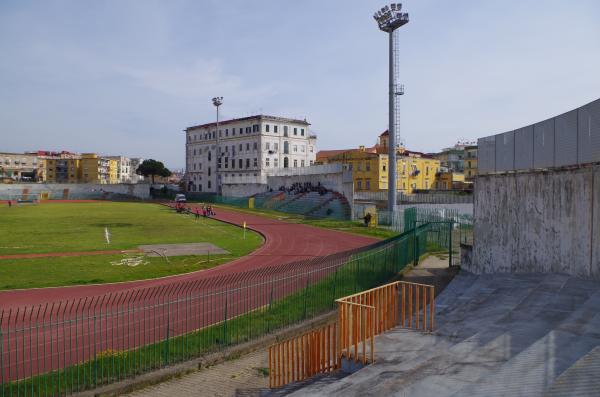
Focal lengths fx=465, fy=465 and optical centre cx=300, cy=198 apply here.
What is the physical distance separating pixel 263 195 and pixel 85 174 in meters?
82.4

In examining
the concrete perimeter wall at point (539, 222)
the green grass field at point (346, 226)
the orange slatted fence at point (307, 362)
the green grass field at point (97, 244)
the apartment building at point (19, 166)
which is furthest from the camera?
the apartment building at point (19, 166)

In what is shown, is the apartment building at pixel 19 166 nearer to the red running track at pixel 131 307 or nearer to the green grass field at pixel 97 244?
the green grass field at pixel 97 244

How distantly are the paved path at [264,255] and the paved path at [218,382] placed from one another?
782 centimetres

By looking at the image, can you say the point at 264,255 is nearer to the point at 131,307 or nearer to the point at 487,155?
the point at 131,307

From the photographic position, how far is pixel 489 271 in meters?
18.2

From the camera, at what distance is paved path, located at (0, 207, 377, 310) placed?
693 inches

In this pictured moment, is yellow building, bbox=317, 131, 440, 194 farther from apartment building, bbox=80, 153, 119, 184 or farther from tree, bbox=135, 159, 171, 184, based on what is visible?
apartment building, bbox=80, 153, 119, 184

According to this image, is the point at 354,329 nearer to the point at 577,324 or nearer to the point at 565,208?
the point at 577,324

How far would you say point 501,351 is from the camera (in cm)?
871

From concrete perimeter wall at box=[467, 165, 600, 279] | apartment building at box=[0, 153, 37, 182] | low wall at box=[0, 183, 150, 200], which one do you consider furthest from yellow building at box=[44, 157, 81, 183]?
concrete perimeter wall at box=[467, 165, 600, 279]

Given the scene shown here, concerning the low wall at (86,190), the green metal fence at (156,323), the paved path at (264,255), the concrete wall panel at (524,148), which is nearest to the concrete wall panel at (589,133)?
the concrete wall panel at (524,148)

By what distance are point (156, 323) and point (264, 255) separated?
13702mm

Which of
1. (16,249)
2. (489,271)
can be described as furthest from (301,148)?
(489,271)

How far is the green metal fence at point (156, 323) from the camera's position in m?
10.4
